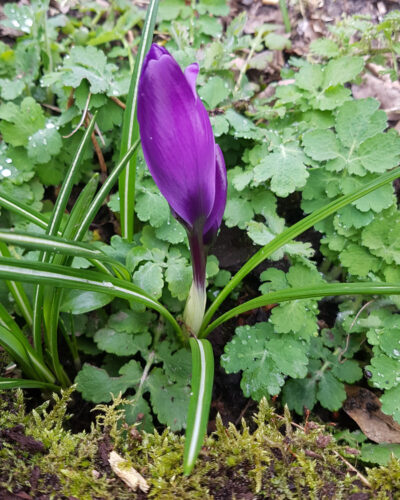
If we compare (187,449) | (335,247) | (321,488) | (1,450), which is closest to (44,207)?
(1,450)

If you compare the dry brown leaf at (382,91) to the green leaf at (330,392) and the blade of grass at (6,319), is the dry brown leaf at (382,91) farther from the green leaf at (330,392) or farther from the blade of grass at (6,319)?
the blade of grass at (6,319)

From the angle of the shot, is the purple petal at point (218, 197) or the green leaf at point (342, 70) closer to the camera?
the purple petal at point (218, 197)

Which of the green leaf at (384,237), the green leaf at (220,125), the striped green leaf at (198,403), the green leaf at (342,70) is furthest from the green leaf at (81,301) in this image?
the green leaf at (342,70)

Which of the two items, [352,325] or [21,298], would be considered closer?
[21,298]

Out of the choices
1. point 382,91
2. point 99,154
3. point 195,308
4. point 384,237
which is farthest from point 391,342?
point 382,91

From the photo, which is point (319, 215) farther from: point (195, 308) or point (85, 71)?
point (85, 71)

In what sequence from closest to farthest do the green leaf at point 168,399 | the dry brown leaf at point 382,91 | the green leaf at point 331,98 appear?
the green leaf at point 168,399
the green leaf at point 331,98
the dry brown leaf at point 382,91
